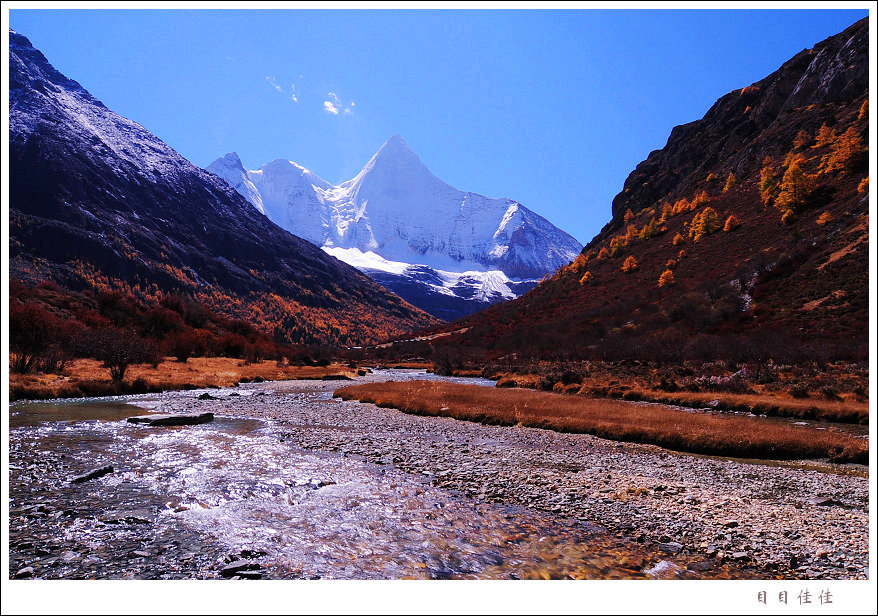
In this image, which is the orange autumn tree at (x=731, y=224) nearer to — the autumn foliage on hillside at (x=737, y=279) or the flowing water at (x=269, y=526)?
the autumn foliage on hillside at (x=737, y=279)

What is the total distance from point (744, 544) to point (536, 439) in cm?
1303

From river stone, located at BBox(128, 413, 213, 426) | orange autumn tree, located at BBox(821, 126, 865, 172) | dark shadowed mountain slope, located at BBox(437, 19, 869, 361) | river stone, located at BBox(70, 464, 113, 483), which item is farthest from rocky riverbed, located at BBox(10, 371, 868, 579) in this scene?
orange autumn tree, located at BBox(821, 126, 865, 172)

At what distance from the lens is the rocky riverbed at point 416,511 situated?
831cm

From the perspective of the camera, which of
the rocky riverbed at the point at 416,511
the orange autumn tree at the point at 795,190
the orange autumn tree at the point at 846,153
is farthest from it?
the orange autumn tree at the point at 846,153

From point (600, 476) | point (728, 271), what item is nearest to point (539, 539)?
point (600, 476)

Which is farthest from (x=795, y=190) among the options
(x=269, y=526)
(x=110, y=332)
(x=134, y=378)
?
(x=110, y=332)

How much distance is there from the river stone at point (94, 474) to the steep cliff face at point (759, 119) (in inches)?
5842

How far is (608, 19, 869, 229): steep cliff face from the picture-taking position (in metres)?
120

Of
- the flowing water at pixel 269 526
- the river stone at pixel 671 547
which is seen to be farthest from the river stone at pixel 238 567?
the river stone at pixel 671 547

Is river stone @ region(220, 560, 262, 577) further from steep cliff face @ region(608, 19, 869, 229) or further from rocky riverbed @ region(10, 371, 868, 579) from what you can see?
steep cliff face @ region(608, 19, 869, 229)

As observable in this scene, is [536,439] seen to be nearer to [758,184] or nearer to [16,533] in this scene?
[16,533]

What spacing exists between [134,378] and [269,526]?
4227 centimetres

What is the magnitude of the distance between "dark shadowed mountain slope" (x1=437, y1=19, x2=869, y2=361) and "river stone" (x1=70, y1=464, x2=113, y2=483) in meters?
49.4

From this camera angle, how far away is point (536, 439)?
22047 mm
